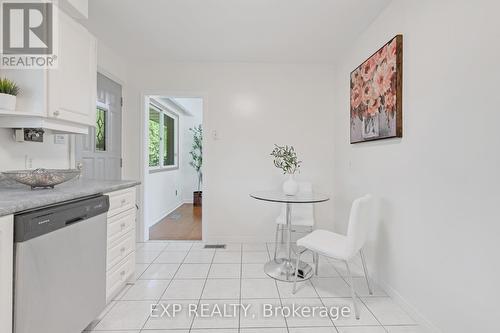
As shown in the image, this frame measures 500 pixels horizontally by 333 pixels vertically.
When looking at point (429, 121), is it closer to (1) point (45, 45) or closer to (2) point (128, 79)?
(1) point (45, 45)

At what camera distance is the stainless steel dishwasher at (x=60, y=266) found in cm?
112

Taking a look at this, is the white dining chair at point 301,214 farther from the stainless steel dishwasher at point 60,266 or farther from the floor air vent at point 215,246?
the stainless steel dishwasher at point 60,266

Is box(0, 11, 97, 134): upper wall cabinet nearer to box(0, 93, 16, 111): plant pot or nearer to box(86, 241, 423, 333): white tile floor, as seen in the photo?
box(0, 93, 16, 111): plant pot

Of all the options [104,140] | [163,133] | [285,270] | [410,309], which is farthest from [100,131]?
[410,309]

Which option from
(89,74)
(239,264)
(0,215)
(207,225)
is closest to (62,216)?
(0,215)

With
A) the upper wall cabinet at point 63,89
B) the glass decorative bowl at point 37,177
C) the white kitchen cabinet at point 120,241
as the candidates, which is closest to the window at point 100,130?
the upper wall cabinet at point 63,89

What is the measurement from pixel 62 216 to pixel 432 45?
8.08ft

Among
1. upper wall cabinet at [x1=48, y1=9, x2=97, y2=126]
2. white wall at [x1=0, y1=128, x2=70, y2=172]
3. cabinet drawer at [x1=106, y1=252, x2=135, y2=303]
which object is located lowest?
cabinet drawer at [x1=106, y1=252, x2=135, y2=303]

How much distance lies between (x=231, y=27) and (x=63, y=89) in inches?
62.2

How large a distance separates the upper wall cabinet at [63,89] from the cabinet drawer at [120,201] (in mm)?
623

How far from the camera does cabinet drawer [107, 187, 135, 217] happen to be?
1.88 meters

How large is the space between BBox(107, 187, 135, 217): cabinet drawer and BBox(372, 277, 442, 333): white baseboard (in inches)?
90.7

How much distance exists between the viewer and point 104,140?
116 inches

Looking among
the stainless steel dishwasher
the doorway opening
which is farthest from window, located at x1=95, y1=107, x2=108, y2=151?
the stainless steel dishwasher
